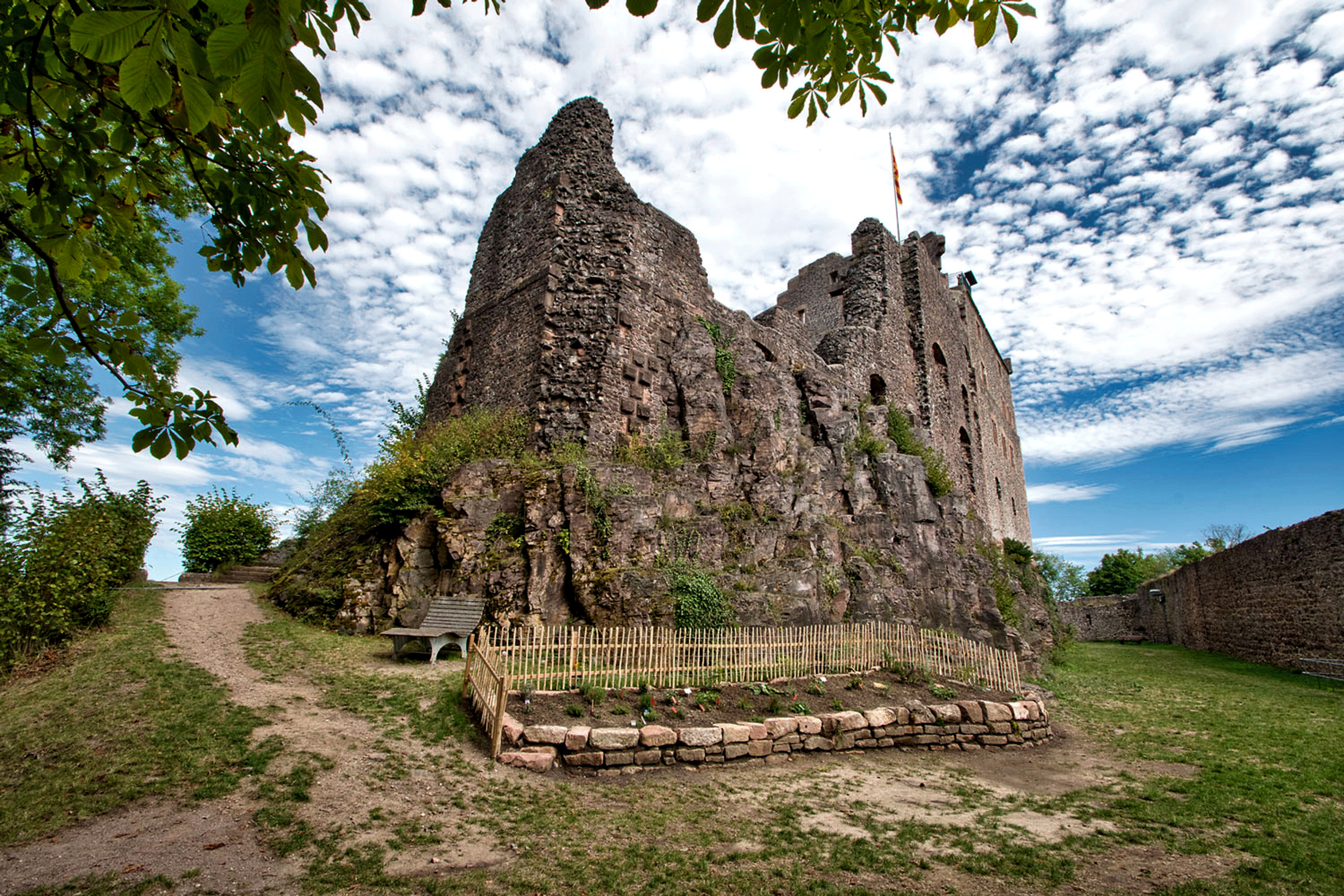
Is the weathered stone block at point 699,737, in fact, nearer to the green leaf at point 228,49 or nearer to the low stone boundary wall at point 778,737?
the low stone boundary wall at point 778,737

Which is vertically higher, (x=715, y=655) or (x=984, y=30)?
(x=984, y=30)

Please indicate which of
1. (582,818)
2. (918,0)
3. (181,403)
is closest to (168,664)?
(582,818)

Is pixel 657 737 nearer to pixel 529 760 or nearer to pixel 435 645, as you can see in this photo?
pixel 529 760

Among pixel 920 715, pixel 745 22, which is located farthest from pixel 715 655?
pixel 745 22

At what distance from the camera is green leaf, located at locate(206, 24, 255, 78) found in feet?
5.39

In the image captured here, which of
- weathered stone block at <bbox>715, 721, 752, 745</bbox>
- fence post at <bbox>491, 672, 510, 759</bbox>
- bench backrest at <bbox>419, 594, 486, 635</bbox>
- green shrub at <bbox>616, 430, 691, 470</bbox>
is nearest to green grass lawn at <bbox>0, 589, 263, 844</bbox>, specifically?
fence post at <bbox>491, 672, 510, 759</bbox>

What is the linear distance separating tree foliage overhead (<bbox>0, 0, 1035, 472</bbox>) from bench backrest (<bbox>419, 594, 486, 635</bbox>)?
6.64 metres

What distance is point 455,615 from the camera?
9.67m

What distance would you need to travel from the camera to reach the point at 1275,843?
527cm

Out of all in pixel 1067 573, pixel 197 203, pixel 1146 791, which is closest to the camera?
pixel 1146 791

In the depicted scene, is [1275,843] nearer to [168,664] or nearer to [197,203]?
[168,664]

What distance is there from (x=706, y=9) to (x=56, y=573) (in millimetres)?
11365

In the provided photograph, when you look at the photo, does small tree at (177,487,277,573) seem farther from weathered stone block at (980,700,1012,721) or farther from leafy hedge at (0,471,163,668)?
weathered stone block at (980,700,1012,721)

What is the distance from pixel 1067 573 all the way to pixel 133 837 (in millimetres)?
67595
